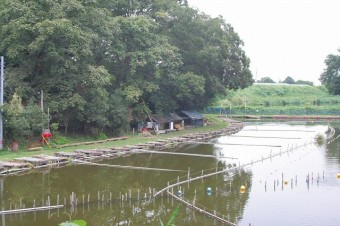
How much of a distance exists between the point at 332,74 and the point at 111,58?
160 feet

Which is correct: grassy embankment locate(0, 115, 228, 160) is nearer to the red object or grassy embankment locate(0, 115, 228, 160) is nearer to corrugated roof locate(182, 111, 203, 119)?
the red object

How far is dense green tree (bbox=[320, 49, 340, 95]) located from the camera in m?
77.6

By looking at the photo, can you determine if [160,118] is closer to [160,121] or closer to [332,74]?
[160,121]

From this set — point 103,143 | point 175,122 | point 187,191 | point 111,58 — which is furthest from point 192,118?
point 187,191

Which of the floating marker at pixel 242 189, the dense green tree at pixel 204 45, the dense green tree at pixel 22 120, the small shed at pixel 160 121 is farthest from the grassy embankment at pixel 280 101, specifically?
the floating marker at pixel 242 189

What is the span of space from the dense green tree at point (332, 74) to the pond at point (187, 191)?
4505cm

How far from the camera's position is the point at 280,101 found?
9788 cm

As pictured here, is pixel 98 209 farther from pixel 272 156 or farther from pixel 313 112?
pixel 313 112

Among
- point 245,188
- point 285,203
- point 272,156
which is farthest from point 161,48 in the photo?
point 285,203

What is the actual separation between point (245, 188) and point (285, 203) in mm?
3092

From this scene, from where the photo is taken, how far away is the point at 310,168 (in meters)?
31.1

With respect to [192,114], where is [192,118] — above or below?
below

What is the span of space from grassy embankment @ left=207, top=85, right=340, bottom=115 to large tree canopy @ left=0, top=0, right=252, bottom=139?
103 ft

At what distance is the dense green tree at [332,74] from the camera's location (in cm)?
7762
